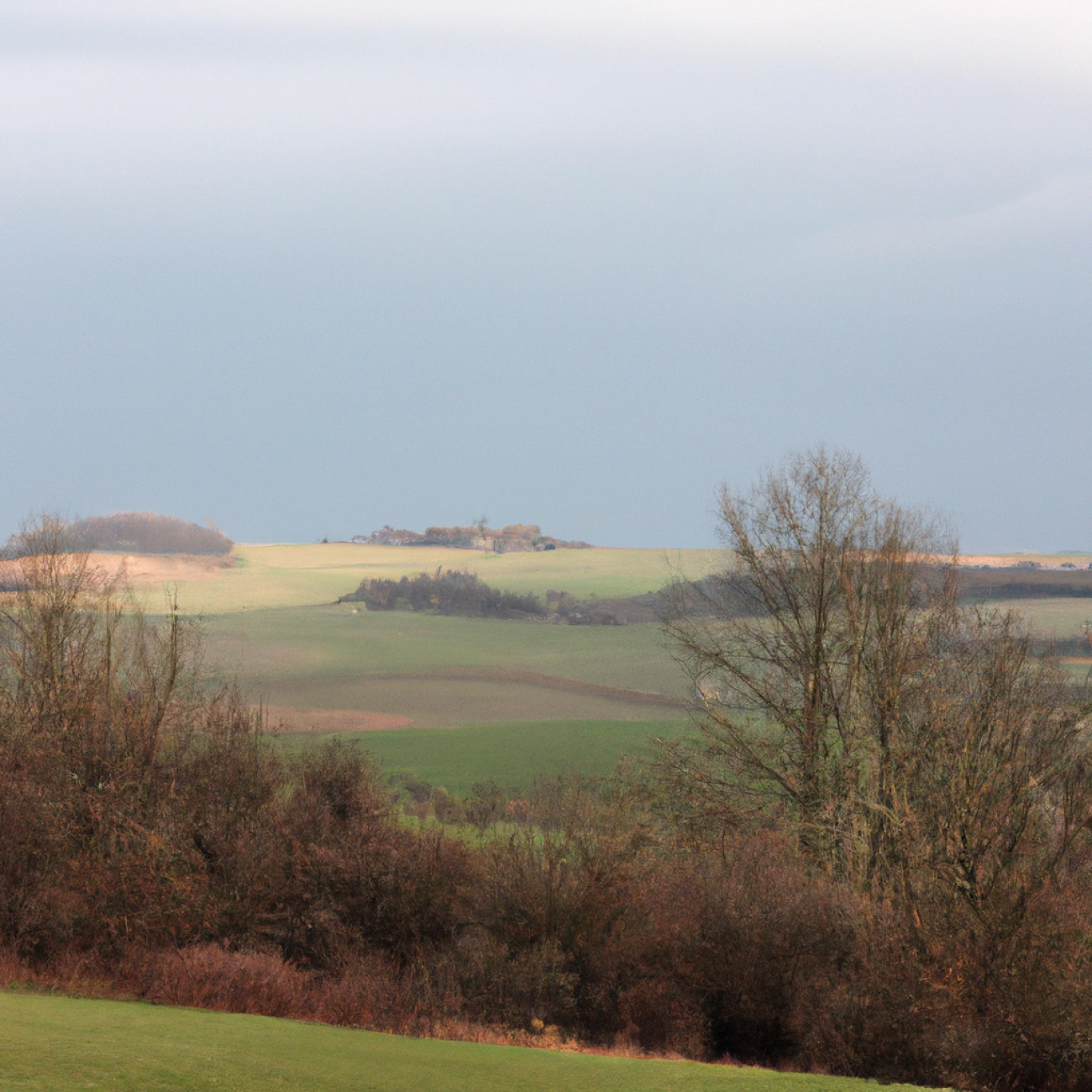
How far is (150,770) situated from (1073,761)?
23.3 metres

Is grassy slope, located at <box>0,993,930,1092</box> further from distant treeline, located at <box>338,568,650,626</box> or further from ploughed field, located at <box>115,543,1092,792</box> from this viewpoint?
distant treeline, located at <box>338,568,650,626</box>

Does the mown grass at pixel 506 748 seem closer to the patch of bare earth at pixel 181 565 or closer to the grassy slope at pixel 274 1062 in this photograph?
the grassy slope at pixel 274 1062

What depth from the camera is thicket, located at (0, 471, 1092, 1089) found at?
1889 cm

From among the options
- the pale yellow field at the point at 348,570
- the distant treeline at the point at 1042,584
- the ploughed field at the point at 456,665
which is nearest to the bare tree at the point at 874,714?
the ploughed field at the point at 456,665

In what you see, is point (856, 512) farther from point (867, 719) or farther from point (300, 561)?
point (300, 561)

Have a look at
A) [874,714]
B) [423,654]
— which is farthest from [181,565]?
[874,714]

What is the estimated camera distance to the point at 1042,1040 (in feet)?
53.8

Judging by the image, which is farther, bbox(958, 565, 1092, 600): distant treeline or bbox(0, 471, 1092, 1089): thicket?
bbox(958, 565, 1092, 600): distant treeline

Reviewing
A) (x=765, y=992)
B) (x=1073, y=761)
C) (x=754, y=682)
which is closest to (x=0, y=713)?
(x=754, y=682)

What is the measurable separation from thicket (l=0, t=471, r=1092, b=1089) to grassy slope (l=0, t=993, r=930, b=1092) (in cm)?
429

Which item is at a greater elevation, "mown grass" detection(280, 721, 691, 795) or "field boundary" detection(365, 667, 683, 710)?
"field boundary" detection(365, 667, 683, 710)

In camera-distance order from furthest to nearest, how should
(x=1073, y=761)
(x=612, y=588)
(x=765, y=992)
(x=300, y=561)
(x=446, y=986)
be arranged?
(x=300, y=561) → (x=612, y=588) → (x=1073, y=761) → (x=446, y=986) → (x=765, y=992)

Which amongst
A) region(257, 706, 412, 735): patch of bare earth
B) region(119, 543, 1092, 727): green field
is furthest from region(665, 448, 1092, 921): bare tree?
region(257, 706, 412, 735): patch of bare earth

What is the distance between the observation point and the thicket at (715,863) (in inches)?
744
